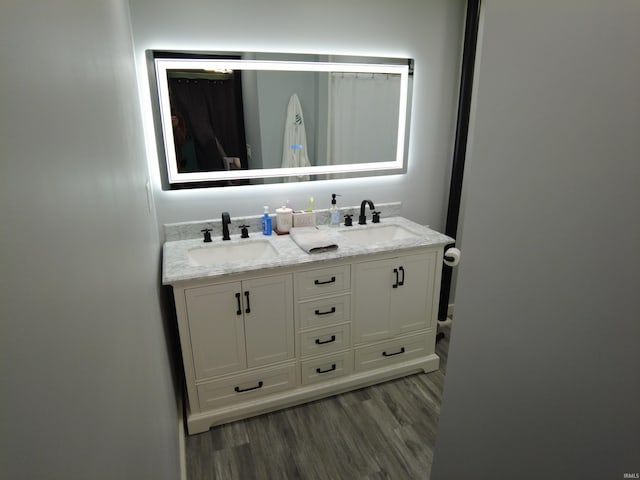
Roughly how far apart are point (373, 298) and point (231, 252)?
0.89 meters

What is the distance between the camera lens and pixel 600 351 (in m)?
0.55

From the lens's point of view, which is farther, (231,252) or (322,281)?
(231,252)

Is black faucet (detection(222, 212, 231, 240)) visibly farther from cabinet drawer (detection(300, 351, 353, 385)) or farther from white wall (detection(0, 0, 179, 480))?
white wall (detection(0, 0, 179, 480))

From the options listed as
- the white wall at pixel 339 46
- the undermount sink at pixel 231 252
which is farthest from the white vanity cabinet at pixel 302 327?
the white wall at pixel 339 46

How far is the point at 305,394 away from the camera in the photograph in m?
2.14

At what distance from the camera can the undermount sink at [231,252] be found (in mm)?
2082

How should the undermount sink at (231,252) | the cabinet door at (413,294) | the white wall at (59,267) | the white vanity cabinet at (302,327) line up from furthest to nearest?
the cabinet door at (413,294)
the undermount sink at (231,252)
the white vanity cabinet at (302,327)
the white wall at (59,267)

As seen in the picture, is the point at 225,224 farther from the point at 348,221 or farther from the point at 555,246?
the point at 555,246

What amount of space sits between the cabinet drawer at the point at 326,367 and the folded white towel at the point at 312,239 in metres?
0.67

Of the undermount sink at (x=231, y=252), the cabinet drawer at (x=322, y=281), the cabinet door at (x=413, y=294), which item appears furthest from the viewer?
the cabinet door at (x=413, y=294)

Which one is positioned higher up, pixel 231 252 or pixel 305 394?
pixel 231 252

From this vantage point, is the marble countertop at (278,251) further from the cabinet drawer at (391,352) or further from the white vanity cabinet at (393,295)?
the cabinet drawer at (391,352)

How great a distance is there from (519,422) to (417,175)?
2.17m

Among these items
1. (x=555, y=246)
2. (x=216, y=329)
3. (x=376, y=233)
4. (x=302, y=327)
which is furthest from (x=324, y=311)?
(x=555, y=246)
